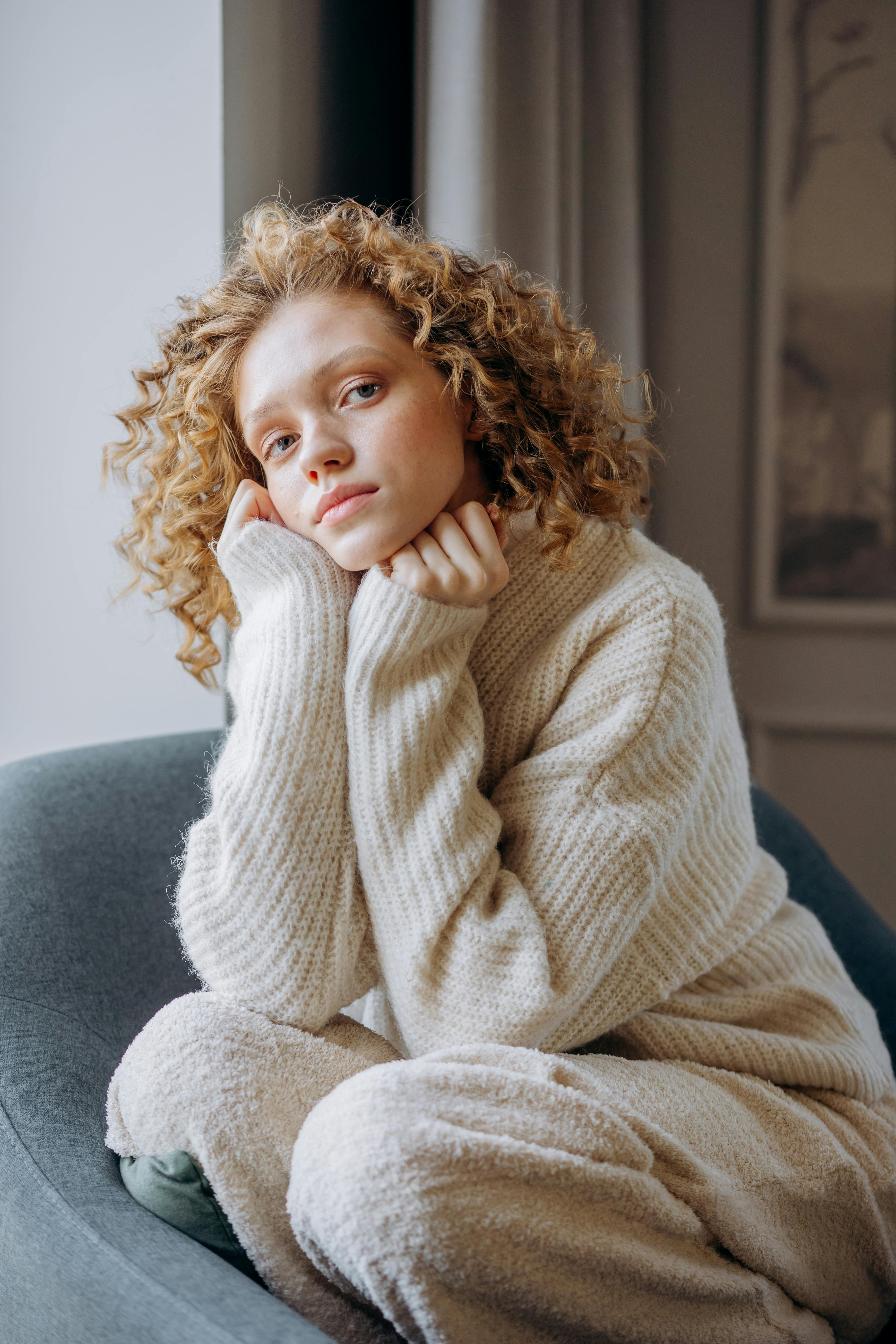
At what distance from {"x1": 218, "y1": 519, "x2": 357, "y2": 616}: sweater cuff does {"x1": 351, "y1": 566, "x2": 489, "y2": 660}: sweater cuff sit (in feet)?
0.18

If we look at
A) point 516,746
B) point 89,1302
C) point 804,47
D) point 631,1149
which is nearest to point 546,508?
point 516,746

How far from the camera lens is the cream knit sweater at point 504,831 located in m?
0.78

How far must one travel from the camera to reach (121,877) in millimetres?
1023

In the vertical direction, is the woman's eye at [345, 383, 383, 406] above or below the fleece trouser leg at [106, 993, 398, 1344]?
above

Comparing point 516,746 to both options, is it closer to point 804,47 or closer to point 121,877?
point 121,877

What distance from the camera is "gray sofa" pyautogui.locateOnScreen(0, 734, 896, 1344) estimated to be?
0.59 metres

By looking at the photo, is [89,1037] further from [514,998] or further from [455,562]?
[455,562]

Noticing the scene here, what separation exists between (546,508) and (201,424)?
0.35 metres

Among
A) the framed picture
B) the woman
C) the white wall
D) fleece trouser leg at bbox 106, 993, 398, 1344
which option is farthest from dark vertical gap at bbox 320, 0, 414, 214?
fleece trouser leg at bbox 106, 993, 398, 1344

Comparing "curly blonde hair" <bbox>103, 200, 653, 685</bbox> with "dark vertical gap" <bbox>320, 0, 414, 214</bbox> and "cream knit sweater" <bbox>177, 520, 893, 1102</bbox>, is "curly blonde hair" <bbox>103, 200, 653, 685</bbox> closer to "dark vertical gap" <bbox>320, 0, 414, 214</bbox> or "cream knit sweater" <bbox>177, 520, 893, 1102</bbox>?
"cream knit sweater" <bbox>177, 520, 893, 1102</bbox>

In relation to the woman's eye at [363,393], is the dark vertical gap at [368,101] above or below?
above

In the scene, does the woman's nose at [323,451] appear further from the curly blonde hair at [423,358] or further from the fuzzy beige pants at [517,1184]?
the fuzzy beige pants at [517,1184]

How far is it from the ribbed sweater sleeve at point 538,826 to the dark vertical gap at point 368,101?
0.91 meters

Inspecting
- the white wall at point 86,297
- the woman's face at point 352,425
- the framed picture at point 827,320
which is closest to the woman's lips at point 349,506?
the woman's face at point 352,425
